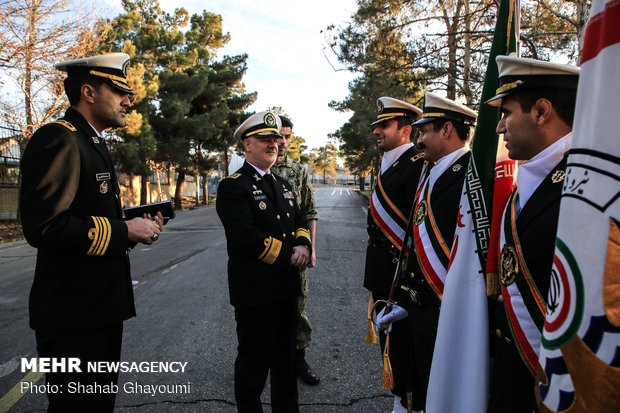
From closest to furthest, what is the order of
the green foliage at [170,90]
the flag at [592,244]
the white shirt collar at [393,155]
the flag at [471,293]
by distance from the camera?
the flag at [592,244]
the flag at [471,293]
the white shirt collar at [393,155]
the green foliage at [170,90]

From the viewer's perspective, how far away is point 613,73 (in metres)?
0.79

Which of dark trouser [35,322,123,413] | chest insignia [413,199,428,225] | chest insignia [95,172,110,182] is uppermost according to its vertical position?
chest insignia [95,172,110,182]

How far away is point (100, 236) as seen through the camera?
1747mm

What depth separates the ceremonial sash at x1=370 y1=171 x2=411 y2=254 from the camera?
2.65 meters

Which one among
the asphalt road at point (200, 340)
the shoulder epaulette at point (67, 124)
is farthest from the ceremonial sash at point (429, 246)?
the shoulder epaulette at point (67, 124)

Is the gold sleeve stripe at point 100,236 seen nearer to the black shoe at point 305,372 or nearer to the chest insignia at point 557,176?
the black shoe at point 305,372

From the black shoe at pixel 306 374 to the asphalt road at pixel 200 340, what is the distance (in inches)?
1.8

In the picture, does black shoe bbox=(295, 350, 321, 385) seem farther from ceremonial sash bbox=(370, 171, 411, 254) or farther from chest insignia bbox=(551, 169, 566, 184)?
chest insignia bbox=(551, 169, 566, 184)

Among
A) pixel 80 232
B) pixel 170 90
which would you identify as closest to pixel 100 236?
pixel 80 232

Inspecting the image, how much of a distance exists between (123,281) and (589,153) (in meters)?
2.12

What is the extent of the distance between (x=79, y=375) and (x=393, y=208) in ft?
7.09

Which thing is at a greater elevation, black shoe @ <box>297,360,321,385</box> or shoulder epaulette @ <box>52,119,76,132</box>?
shoulder epaulette @ <box>52,119,76,132</box>

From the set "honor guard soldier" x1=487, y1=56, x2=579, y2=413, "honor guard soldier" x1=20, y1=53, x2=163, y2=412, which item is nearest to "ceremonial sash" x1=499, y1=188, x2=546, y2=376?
"honor guard soldier" x1=487, y1=56, x2=579, y2=413

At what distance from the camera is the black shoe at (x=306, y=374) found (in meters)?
2.97
